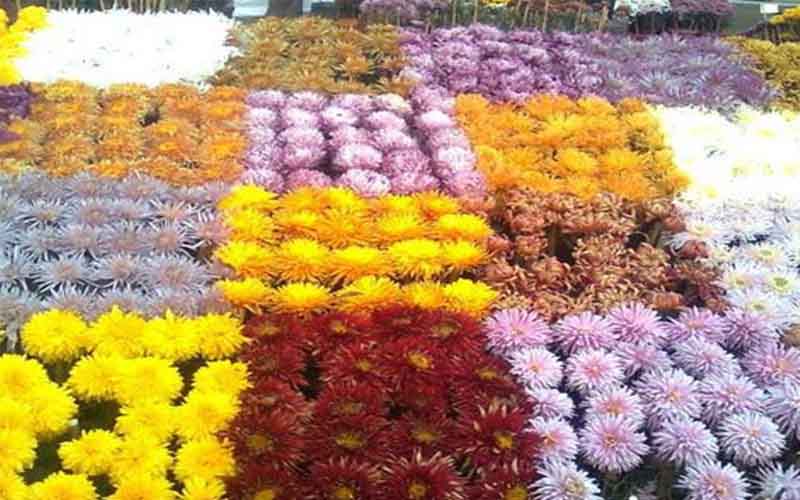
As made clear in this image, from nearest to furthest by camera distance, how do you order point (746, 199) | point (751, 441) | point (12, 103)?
point (751, 441) → point (746, 199) → point (12, 103)

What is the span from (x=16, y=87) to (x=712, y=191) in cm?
227

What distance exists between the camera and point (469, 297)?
95.6 inches

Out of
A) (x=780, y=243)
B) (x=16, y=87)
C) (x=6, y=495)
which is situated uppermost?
(x=16, y=87)

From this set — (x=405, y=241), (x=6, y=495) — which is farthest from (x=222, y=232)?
(x=6, y=495)

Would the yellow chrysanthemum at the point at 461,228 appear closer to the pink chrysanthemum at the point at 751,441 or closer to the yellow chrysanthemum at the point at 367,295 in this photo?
the yellow chrysanthemum at the point at 367,295

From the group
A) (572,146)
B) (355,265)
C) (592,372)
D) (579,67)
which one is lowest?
(592,372)

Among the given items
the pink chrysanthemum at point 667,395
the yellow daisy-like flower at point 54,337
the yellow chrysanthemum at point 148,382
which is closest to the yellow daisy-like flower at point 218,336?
the yellow chrysanthemum at point 148,382

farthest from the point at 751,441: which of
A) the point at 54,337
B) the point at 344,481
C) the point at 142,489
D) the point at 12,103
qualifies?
the point at 12,103

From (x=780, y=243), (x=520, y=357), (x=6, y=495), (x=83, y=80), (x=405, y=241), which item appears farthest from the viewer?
(x=83, y=80)

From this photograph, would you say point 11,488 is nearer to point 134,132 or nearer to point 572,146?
point 134,132

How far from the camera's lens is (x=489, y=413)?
203cm

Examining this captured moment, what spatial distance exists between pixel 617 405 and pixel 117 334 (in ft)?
3.42

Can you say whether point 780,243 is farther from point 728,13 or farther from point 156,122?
point 728,13

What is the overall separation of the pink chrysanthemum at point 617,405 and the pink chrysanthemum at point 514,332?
0.66 ft
